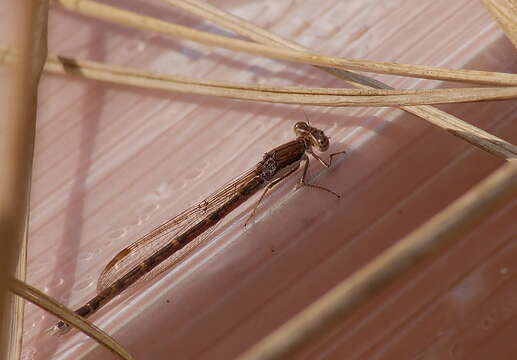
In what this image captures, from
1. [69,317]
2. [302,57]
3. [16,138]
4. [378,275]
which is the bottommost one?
[378,275]

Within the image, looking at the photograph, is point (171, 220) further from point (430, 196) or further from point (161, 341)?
point (430, 196)

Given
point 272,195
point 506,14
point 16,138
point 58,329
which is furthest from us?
point 272,195

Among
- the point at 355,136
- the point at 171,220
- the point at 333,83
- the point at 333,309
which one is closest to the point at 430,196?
the point at 355,136

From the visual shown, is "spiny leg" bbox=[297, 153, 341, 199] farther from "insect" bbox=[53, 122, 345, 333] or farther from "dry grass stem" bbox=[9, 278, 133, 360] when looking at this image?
"dry grass stem" bbox=[9, 278, 133, 360]

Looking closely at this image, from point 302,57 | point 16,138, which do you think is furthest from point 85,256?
point 16,138

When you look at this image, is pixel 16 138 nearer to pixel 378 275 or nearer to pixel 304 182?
pixel 378 275

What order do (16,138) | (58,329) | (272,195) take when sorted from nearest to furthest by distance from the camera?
(16,138) < (58,329) < (272,195)
